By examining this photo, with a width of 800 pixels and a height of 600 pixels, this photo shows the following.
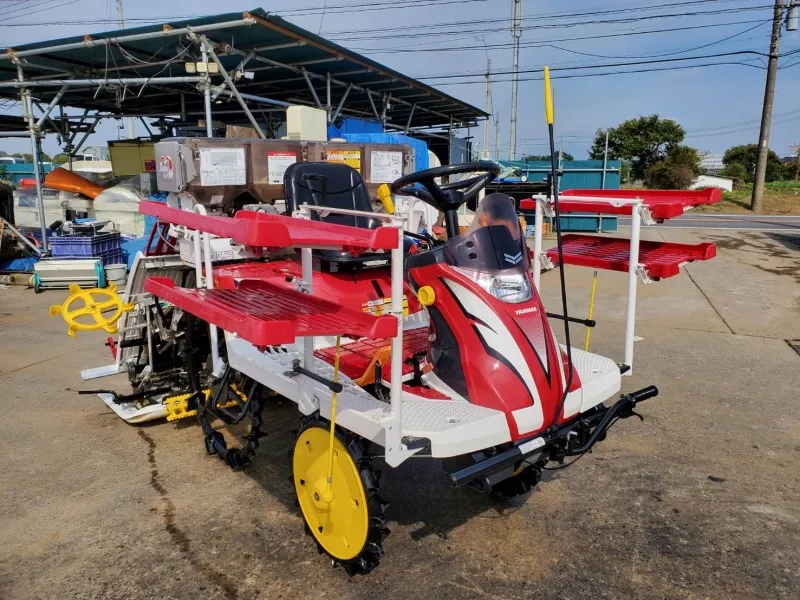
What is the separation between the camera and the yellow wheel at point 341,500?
2.38 meters

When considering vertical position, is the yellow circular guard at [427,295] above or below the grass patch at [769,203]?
above

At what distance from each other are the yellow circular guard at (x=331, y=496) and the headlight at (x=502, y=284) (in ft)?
2.91

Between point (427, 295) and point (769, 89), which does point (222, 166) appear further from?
point (769, 89)

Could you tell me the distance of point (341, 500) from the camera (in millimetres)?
2539

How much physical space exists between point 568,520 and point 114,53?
1030cm

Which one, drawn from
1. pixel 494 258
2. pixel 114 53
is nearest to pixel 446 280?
pixel 494 258

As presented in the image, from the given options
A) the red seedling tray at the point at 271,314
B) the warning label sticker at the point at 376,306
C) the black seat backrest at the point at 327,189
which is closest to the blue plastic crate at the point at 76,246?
the black seat backrest at the point at 327,189

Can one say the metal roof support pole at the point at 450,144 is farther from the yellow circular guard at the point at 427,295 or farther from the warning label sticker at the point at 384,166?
the yellow circular guard at the point at 427,295

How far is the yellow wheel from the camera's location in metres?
2.38

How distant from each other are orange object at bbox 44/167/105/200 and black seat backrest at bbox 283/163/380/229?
8.62 meters

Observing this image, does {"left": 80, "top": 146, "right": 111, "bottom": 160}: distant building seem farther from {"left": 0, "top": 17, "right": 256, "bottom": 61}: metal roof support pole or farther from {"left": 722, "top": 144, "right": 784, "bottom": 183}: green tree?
{"left": 722, "top": 144, "right": 784, "bottom": 183}: green tree

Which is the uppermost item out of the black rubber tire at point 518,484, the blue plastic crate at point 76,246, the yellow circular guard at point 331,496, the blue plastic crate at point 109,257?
the blue plastic crate at point 76,246

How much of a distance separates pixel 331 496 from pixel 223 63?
406 inches

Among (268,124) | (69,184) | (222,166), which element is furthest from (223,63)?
(222,166)
